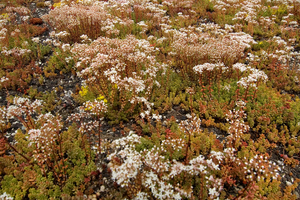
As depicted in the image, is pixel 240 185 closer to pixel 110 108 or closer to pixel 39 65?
pixel 110 108

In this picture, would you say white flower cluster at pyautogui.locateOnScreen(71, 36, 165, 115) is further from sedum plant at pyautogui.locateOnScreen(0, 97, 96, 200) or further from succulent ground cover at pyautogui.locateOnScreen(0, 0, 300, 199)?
sedum plant at pyautogui.locateOnScreen(0, 97, 96, 200)

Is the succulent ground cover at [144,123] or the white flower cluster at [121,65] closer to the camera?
the succulent ground cover at [144,123]

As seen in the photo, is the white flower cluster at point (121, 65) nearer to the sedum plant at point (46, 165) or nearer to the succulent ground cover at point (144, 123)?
the succulent ground cover at point (144, 123)

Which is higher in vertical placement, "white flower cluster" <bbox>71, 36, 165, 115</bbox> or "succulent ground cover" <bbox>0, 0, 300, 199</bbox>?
"white flower cluster" <bbox>71, 36, 165, 115</bbox>

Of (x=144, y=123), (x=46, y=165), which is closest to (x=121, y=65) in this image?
(x=144, y=123)

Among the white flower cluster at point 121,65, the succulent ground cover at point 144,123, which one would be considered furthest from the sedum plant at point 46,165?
the white flower cluster at point 121,65

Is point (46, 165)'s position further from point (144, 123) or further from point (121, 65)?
point (121, 65)

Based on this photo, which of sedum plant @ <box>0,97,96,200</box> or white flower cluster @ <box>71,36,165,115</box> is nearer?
sedum plant @ <box>0,97,96,200</box>

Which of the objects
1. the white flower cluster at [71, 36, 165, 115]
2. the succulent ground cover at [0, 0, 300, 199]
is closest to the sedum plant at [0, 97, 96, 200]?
the succulent ground cover at [0, 0, 300, 199]
